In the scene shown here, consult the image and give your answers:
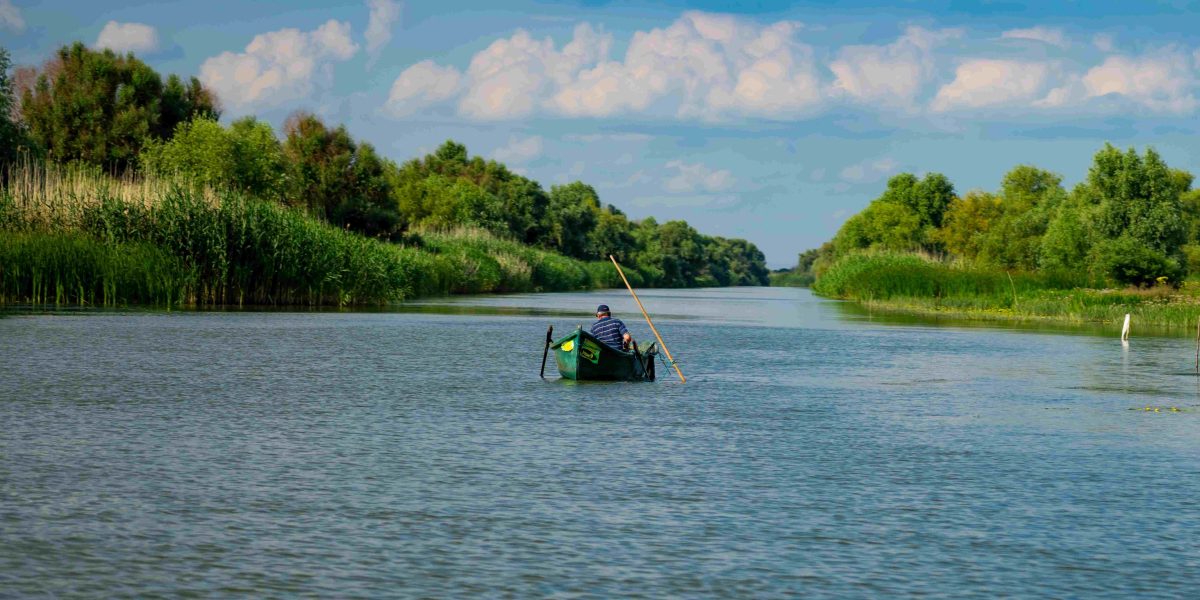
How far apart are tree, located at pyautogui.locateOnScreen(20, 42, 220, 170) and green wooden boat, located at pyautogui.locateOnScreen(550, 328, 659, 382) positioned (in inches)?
2418

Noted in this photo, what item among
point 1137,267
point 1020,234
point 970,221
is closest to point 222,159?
Answer: point 1137,267

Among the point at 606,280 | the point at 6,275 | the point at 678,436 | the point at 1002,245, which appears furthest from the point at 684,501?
the point at 606,280

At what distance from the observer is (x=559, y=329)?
138 ft

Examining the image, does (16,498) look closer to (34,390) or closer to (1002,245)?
(34,390)

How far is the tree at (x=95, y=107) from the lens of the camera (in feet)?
263

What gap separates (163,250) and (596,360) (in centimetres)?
2557

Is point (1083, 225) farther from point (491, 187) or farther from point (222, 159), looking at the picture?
point (491, 187)

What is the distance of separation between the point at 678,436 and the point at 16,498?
26.1ft

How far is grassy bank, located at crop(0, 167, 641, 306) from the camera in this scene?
42.1 metres

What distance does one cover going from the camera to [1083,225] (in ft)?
240

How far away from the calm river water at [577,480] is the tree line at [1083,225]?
145 feet

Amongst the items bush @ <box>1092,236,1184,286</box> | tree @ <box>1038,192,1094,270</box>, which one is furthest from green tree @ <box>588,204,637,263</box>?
bush @ <box>1092,236,1184,286</box>

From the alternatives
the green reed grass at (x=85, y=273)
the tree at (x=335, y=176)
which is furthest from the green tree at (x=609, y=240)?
the green reed grass at (x=85, y=273)

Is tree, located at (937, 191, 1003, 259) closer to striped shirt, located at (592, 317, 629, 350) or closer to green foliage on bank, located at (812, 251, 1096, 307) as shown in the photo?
green foliage on bank, located at (812, 251, 1096, 307)
